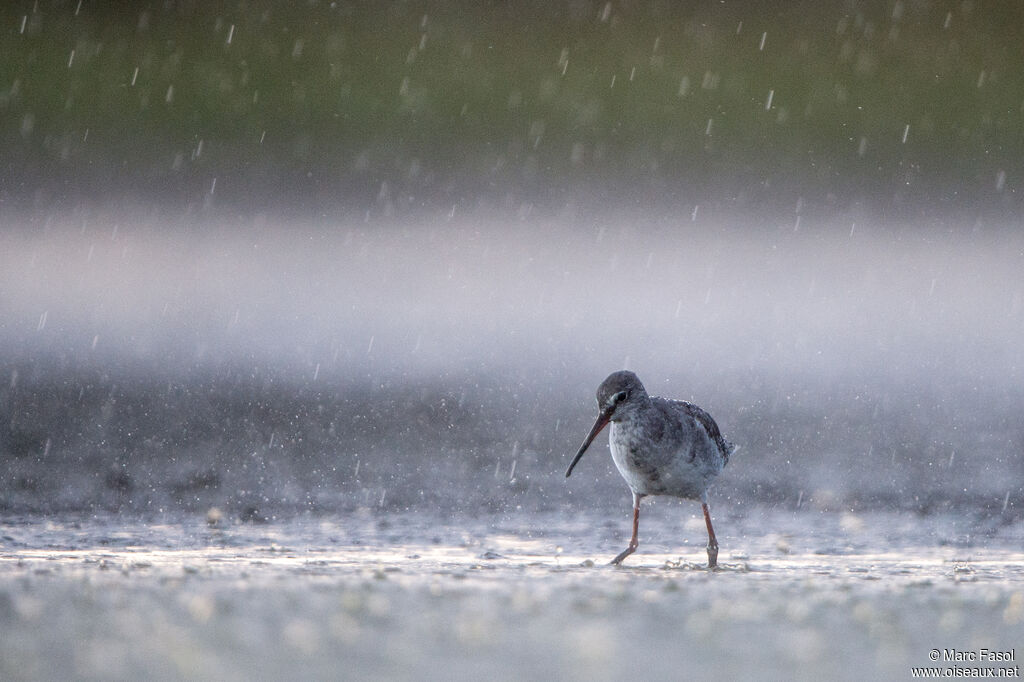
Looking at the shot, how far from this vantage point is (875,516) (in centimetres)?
929

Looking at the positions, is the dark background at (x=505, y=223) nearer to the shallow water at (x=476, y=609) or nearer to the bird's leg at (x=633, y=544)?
the bird's leg at (x=633, y=544)

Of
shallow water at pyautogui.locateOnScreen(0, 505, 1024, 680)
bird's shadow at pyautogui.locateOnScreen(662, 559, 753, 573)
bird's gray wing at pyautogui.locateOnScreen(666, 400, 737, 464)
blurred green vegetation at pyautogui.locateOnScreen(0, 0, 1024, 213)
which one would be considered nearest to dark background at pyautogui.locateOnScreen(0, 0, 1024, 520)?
blurred green vegetation at pyautogui.locateOnScreen(0, 0, 1024, 213)

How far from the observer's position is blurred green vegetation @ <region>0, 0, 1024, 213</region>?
706 inches

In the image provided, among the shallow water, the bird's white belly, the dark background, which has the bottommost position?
the shallow water

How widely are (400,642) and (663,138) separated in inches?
562

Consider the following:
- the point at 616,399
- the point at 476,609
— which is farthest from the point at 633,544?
the point at 476,609

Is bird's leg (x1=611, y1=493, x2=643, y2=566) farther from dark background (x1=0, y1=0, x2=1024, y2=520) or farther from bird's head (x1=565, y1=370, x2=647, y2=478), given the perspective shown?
dark background (x1=0, y1=0, x2=1024, y2=520)

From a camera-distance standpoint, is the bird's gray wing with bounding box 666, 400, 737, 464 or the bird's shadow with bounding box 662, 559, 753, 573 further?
the bird's gray wing with bounding box 666, 400, 737, 464

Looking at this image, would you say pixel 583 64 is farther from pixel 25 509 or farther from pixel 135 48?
pixel 25 509

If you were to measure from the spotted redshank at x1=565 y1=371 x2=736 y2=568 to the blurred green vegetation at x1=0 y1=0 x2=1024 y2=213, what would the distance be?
9216mm

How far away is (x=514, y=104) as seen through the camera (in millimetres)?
18594

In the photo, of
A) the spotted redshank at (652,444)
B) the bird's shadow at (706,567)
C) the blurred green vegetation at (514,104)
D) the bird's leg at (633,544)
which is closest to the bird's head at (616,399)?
the spotted redshank at (652,444)

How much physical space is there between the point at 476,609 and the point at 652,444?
344 cm

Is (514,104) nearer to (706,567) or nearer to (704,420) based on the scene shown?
(704,420)
